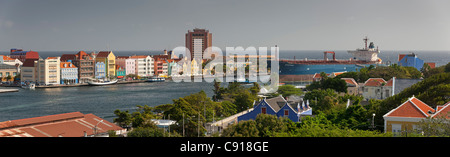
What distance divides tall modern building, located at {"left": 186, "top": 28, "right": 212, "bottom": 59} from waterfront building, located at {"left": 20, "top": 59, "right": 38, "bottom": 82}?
1321cm

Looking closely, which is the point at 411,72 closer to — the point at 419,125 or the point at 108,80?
the point at 419,125

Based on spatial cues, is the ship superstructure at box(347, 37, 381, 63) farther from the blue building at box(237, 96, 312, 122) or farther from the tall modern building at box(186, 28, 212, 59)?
the blue building at box(237, 96, 312, 122)

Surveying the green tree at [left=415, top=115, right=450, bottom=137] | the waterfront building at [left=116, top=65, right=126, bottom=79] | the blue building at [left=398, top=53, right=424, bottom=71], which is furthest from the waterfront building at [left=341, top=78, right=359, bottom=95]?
the waterfront building at [left=116, top=65, right=126, bottom=79]

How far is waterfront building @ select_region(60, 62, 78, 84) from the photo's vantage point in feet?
50.3

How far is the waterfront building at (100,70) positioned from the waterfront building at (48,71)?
1641 millimetres

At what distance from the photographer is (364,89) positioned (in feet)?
28.1

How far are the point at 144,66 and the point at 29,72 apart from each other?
4.90m

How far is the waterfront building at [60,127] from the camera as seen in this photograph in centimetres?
399

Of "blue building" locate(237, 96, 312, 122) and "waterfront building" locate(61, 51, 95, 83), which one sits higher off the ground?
"waterfront building" locate(61, 51, 95, 83)

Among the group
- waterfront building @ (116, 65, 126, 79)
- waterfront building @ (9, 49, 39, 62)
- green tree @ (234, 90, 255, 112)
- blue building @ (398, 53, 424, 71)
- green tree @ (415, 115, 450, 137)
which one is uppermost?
waterfront building @ (9, 49, 39, 62)

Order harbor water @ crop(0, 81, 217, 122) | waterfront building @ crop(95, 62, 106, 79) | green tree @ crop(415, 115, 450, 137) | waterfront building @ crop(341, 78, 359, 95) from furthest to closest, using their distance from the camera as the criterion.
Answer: waterfront building @ crop(95, 62, 106, 79) < waterfront building @ crop(341, 78, 359, 95) < harbor water @ crop(0, 81, 217, 122) < green tree @ crop(415, 115, 450, 137)

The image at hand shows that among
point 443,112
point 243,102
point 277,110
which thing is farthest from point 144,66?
point 443,112
